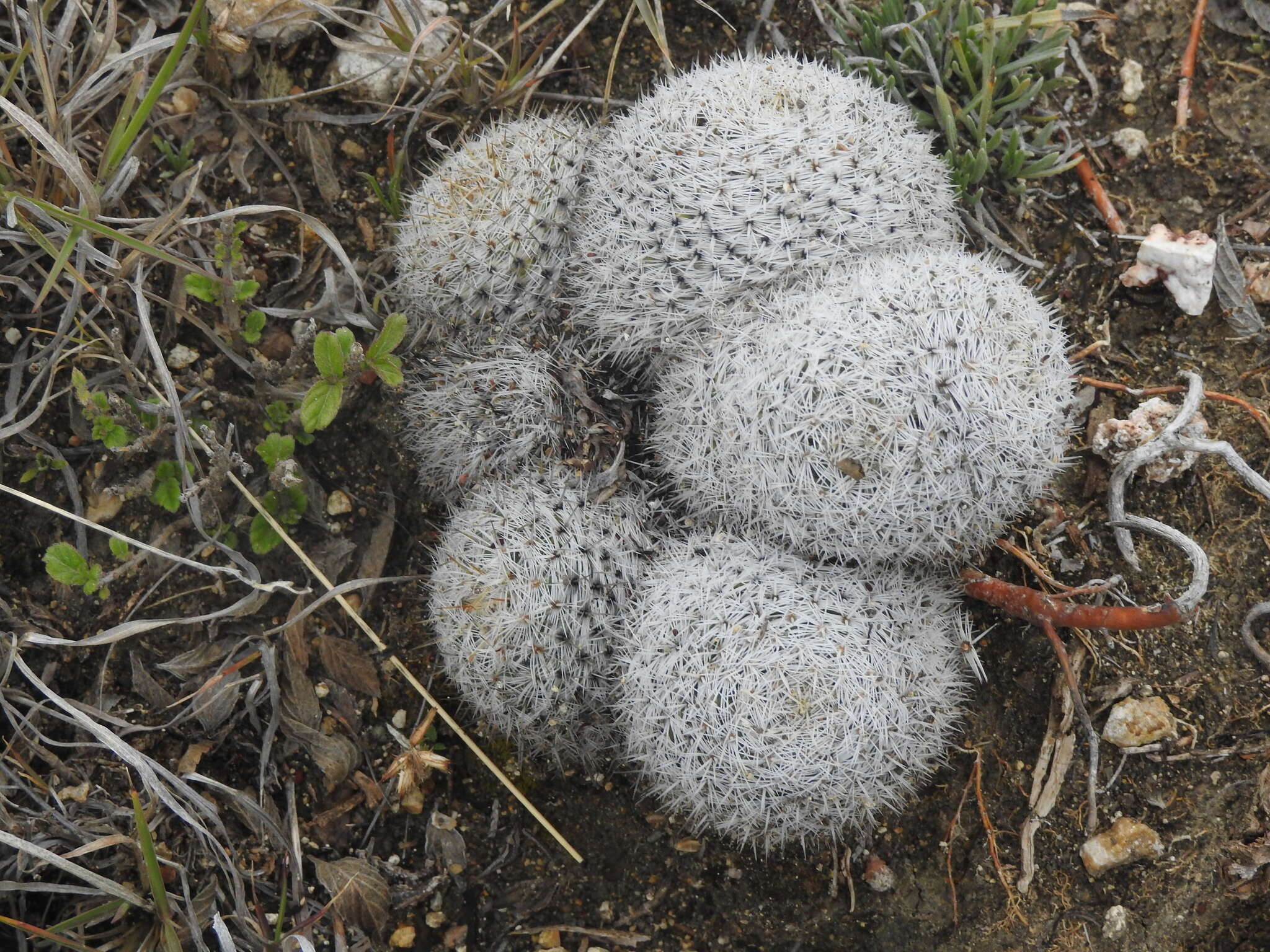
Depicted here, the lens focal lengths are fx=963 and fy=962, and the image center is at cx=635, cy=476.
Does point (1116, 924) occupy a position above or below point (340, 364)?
below

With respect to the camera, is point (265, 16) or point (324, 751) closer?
point (324, 751)

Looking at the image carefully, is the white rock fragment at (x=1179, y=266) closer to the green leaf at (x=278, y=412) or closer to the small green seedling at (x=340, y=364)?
the small green seedling at (x=340, y=364)

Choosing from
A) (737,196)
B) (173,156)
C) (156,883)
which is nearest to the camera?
(156,883)

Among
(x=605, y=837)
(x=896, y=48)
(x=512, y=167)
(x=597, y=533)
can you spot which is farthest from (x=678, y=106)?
(x=605, y=837)

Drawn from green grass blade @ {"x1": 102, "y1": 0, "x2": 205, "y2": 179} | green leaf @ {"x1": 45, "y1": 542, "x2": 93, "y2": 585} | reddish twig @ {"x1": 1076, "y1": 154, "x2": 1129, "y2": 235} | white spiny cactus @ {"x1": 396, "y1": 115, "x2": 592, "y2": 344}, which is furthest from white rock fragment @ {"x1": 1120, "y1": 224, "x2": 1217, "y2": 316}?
green leaf @ {"x1": 45, "y1": 542, "x2": 93, "y2": 585}

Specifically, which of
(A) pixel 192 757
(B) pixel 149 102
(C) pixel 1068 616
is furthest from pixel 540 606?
(B) pixel 149 102

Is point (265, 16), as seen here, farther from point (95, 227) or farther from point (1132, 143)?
point (1132, 143)

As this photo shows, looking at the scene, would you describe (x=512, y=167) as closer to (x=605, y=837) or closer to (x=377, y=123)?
(x=377, y=123)
